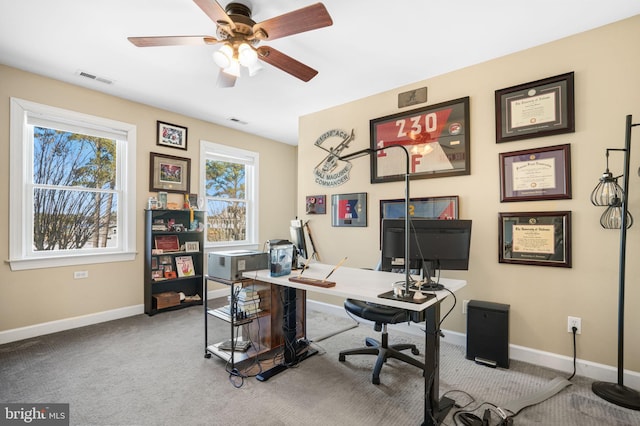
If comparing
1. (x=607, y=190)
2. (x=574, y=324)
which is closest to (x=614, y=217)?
(x=607, y=190)

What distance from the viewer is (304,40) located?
2486 millimetres

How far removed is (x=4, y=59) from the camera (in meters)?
2.82

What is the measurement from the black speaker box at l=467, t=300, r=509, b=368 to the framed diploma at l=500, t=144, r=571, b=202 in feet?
3.13

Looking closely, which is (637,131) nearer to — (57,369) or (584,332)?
Answer: (584,332)

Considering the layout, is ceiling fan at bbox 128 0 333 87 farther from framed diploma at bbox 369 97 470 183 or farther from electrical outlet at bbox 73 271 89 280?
electrical outlet at bbox 73 271 89 280

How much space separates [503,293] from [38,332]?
4516mm

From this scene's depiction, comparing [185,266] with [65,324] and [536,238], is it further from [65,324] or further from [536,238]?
[536,238]

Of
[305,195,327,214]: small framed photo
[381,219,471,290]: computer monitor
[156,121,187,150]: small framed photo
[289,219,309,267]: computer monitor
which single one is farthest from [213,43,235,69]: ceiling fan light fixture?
[156,121,187,150]: small framed photo

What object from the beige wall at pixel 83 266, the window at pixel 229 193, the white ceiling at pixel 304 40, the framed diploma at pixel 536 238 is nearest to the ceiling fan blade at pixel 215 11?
the white ceiling at pixel 304 40

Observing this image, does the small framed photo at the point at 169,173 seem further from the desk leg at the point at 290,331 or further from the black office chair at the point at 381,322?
the black office chair at the point at 381,322

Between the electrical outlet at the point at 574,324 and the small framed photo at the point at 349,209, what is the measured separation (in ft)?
6.61

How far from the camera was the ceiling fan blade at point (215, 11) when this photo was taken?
1.70 m

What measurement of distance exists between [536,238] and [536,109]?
1.08m

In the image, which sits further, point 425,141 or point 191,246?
point 191,246
